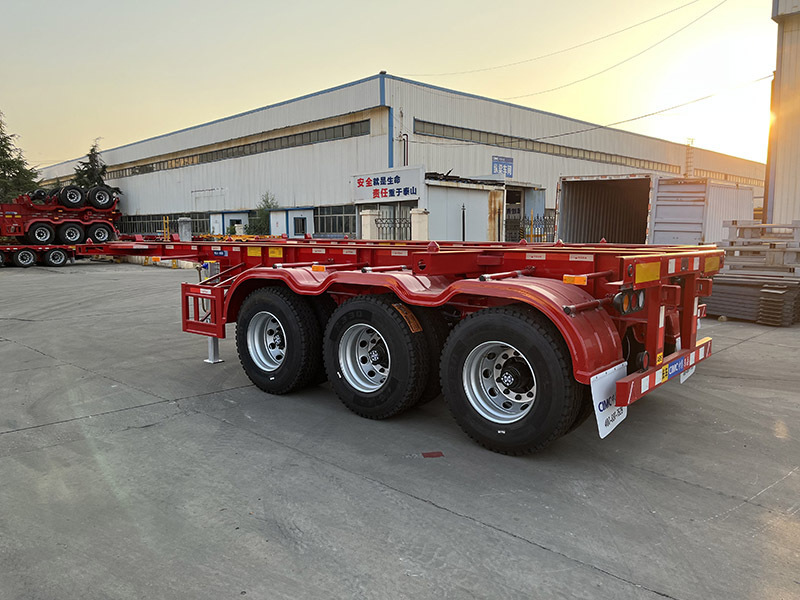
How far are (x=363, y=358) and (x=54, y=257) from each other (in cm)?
2663

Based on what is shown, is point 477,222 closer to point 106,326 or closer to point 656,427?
point 106,326

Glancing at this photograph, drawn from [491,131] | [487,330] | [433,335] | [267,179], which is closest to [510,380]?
[487,330]

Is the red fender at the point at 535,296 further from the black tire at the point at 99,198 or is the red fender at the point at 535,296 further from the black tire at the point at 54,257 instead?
the black tire at the point at 99,198

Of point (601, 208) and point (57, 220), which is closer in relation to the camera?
point (601, 208)

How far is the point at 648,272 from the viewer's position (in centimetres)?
393

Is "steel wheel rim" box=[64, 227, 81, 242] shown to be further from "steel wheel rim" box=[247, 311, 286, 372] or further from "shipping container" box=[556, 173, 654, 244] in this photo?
"steel wheel rim" box=[247, 311, 286, 372]

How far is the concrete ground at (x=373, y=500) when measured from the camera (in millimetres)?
2670

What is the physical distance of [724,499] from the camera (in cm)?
347

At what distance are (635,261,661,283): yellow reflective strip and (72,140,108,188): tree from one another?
59879 millimetres

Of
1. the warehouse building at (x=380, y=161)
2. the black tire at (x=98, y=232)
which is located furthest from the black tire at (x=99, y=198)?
the warehouse building at (x=380, y=161)

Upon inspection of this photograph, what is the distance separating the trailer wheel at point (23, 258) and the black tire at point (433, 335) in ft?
88.6

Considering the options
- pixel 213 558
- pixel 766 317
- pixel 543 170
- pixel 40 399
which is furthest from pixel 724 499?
pixel 543 170

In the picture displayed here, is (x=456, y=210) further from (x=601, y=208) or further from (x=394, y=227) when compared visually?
(x=601, y=208)

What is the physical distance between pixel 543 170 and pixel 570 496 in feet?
130
